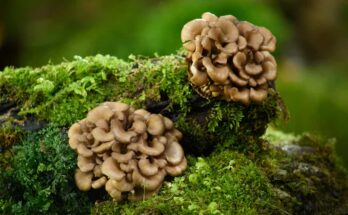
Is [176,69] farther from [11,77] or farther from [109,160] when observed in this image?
[11,77]

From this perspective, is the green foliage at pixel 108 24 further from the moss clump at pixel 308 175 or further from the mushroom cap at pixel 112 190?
the mushroom cap at pixel 112 190

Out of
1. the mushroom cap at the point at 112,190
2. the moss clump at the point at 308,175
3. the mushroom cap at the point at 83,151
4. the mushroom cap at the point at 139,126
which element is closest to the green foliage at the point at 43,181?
the mushroom cap at the point at 83,151

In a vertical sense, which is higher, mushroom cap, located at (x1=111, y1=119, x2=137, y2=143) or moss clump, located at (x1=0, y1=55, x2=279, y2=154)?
moss clump, located at (x1=0, y1=55, x2=279, y2=154)

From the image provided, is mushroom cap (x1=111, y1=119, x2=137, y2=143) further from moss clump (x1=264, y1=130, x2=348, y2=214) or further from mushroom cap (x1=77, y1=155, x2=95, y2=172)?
moss clump (x1=264, y1=130, x2=348, y2=214)

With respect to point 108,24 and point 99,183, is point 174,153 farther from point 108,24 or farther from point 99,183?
point 108,24

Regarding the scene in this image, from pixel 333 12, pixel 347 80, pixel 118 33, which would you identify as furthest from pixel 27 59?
pixel 333 12

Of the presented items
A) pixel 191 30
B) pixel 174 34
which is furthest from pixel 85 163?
pixel 174 34

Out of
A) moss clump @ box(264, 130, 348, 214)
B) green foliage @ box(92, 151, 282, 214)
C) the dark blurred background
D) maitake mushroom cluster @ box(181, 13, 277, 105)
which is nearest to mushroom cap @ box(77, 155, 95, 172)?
green foliage @ box(92, 151, 282, 214)
